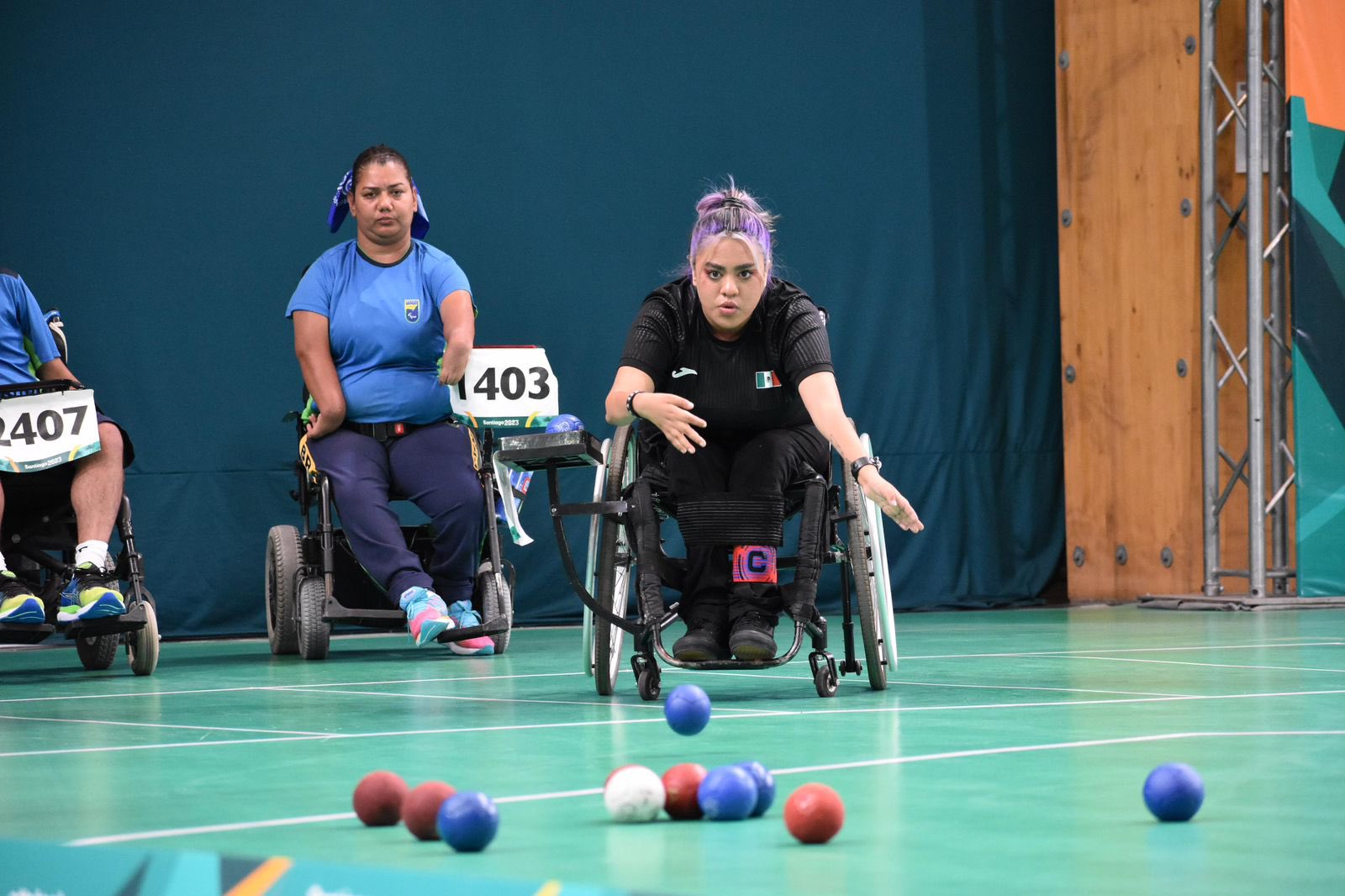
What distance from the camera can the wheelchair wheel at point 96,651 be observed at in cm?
427

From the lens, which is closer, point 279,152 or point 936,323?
point 279,152

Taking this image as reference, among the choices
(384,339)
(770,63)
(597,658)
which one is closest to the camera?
(597,658)

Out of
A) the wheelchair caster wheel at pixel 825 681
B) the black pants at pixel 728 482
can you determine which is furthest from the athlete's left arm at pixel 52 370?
the wheelchair caster wheel at pixel 825 681

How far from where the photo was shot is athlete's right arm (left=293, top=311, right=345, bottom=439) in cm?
432

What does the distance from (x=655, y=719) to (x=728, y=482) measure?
1.96 feet

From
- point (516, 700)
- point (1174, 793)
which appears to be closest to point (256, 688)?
point (516, 700)

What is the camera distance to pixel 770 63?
6594 mm

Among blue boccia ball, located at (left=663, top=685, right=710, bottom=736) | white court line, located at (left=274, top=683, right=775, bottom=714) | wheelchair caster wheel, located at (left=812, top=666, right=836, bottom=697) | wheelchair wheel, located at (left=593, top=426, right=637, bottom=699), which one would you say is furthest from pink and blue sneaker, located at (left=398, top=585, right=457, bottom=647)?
blue boccia ball, located at (left=663, top=685, right=710, bottom=736)

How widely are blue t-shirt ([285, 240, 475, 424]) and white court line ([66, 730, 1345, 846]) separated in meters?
2.45

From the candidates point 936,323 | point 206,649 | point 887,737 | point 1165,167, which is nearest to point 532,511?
point 206,649

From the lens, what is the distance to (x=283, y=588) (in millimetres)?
4668

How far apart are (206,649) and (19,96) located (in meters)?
1.89

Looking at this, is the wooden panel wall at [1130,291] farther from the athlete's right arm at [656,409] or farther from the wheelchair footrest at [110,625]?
the wheelchair footrest at [110,625]

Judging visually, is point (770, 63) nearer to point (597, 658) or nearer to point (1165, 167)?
point (1165, 167)
